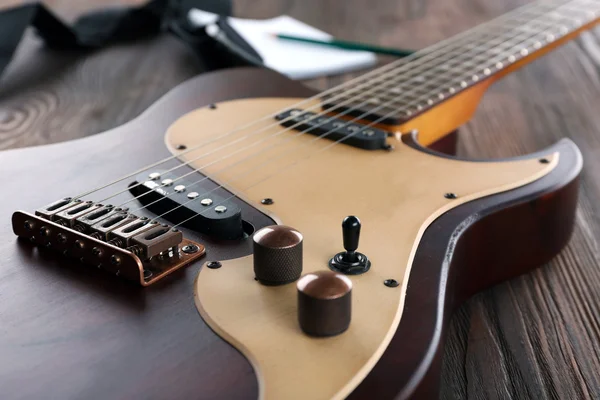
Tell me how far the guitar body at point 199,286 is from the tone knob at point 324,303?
0.08 feet

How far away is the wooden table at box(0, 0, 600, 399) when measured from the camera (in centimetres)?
76

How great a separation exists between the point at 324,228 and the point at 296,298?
139 mm

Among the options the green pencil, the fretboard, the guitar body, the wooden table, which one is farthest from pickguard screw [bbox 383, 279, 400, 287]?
the green pencil

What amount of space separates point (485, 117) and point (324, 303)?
93 centimetres

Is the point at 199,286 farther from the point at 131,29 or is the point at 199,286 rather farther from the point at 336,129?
the point at 131,29

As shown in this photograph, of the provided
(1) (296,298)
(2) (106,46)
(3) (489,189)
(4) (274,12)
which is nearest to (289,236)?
(1) (296,298)

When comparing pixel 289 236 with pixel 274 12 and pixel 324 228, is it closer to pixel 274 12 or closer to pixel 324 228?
pixel 324 228

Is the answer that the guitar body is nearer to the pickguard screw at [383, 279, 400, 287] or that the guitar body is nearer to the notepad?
the pickguard screw at [383, 279, 400, 287]

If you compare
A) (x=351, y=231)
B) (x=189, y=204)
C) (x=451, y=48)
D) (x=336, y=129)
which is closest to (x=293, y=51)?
(x=451, y=48)

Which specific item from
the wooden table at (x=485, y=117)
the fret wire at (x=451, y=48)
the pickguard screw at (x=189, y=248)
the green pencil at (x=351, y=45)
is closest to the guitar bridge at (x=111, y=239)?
the pickguard screw at (x=189, y=248)

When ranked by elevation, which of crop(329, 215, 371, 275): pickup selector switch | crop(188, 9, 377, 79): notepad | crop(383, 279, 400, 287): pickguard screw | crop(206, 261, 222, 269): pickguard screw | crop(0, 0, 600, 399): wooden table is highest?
crop(329, 215, 371, 275): pickup selector switch

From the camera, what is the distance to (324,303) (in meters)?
0.56

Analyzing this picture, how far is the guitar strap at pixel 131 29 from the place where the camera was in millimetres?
1458

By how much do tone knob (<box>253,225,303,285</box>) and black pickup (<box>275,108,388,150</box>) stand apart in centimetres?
35
